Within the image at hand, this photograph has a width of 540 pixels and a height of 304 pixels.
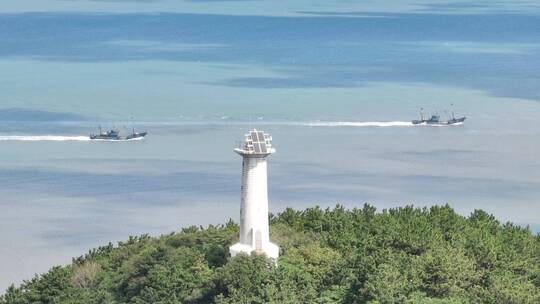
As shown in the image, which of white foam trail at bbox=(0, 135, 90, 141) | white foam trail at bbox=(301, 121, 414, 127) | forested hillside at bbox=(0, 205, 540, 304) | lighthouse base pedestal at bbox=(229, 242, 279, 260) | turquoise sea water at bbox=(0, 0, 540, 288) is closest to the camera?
forested hillside at bbox=(0, 205, 540, 304)

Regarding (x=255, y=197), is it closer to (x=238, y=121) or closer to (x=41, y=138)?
(x=41, y=138)

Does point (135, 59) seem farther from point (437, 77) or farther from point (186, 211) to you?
point (186, 211)

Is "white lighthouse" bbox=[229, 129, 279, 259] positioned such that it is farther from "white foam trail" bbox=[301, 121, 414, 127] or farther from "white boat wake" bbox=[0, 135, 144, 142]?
"white foam trail" bbox=[301, 121, 414, 127]

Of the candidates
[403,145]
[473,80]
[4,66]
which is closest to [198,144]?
[403,145]

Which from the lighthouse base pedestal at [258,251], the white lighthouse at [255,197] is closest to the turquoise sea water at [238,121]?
the lighthouse base pedestal at [258,251]

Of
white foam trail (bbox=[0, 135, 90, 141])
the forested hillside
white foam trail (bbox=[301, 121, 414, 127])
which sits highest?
white foam trail (bbox=[301, 121, 414, 127])

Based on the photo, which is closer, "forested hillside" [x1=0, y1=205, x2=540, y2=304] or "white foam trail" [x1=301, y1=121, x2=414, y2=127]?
"forested hillside" [x1=0, y1=205, x2=540, y2=304]

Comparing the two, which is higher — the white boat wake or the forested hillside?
the white boat wake

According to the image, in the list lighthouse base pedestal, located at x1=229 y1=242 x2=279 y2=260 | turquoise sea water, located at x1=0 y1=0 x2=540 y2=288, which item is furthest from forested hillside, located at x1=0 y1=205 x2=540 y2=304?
turquoise sea water, located at x1=0 y1=0 x2=540 y2=288
